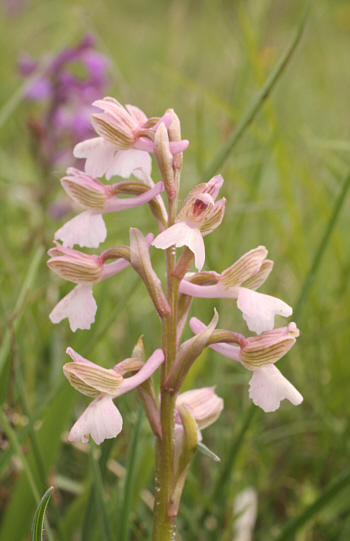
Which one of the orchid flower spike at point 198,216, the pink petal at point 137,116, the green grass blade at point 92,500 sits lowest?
the green grass blade at point 92,500

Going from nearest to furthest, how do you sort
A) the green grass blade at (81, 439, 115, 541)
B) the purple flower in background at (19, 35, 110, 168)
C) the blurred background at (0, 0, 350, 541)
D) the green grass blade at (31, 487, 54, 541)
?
1. the green grass blade at (31, 487, 54, 541)
2. the green grass blade at (81, 439, 115, 541)
3. the blurred background at (0, 0, 350, 541)
4. the purple flower in background at (19, 35, 110, 168)

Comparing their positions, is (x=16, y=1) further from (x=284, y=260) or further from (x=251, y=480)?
(x=251, y=480)

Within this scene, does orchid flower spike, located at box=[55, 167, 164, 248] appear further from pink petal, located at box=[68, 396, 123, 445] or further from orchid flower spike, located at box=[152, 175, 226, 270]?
pink petal, located at box=[68, 396, 123, 445]

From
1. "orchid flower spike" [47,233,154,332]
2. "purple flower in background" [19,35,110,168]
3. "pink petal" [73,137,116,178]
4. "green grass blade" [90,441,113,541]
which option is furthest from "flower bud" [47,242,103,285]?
"purple flower in background" [19,35,110,168]

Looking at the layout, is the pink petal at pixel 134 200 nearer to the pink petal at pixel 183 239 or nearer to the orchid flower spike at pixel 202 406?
the pink petal at pixel 183 239

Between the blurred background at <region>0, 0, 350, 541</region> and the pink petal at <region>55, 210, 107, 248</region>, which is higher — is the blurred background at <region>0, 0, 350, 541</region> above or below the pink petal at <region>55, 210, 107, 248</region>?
below

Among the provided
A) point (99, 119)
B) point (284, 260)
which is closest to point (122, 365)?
point (99, 119)

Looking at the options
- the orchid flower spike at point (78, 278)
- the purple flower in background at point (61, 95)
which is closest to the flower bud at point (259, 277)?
the orchid flower spike at point (78, 278)
